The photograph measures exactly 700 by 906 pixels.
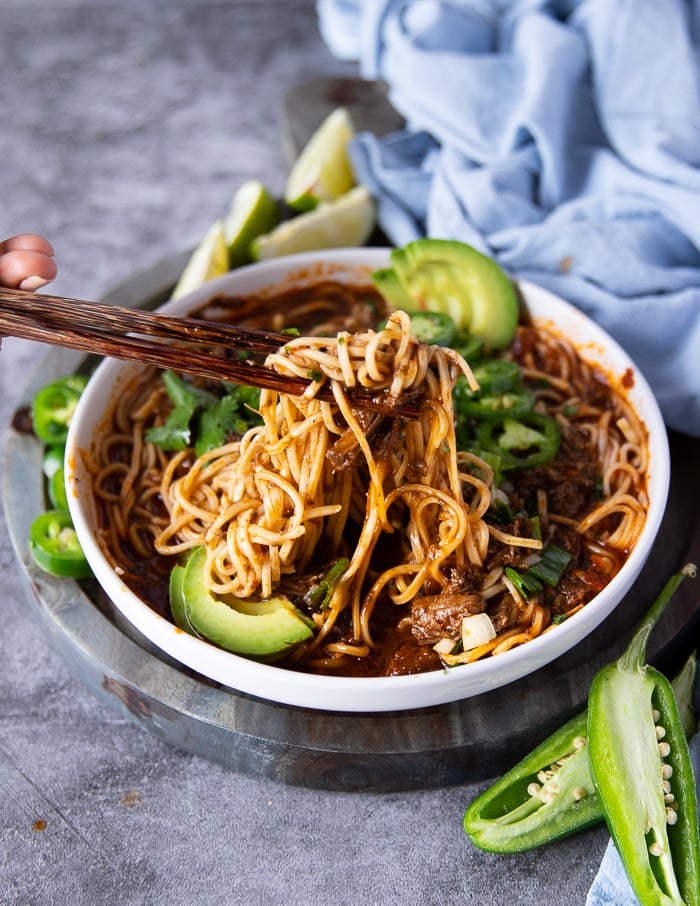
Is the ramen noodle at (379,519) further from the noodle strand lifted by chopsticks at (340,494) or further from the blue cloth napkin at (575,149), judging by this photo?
the blue cloth napkin at (575,149)

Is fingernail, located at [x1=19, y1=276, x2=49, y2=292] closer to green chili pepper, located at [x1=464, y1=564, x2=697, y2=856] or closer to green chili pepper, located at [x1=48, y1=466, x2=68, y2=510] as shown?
green chili pepper, located at [x1=48, y1=466, x2=68, y2=510]

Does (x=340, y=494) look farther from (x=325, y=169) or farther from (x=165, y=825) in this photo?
(x=325, y=169)

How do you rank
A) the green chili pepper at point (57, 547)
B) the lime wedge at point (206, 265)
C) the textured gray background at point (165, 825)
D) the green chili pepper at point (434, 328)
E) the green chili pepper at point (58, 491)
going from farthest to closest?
the lime wedge at point (206, 265) < the green chili pepper at point (434, 328) < the green chili pepper at point (58, 491) < the green chili pepper at point (57, 547) < the textured gray background at point (165, 825)

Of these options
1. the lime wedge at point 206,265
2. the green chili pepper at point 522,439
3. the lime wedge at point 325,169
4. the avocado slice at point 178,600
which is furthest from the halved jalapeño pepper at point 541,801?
the lime wedge at point 325,169

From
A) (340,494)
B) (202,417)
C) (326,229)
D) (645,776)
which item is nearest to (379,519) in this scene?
(340,494)

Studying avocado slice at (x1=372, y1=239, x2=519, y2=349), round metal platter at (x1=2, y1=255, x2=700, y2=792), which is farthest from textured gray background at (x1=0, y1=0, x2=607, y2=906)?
avocado slice at (x1=372, y1=239, x2=519, y2=349)

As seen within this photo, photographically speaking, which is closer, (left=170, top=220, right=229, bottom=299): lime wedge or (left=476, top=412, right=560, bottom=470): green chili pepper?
(left=476, top=412, right=560, bottom=470): green chili pepper

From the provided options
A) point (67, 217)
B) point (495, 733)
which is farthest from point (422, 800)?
point (67, 217)

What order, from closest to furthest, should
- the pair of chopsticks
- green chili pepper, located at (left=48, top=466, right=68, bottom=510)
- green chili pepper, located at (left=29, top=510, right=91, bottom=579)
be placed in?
the pair of chopsticks → green chili pepper, located at (left=29, top=510, right=91, bottom=579) → green chili pepper, located at (left=48, top=466, right=68, bottom=510)
